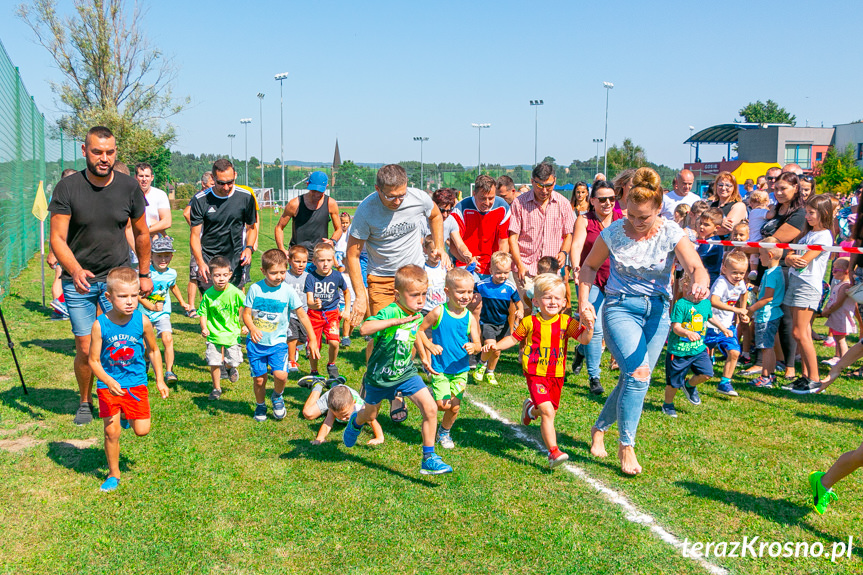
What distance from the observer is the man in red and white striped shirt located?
785 centimetres

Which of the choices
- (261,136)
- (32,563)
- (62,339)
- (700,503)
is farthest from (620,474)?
(261,136)

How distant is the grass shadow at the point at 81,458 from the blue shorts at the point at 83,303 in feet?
3.16

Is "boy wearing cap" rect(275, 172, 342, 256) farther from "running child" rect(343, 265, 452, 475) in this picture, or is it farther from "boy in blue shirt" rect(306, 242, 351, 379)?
"running child" rect(343, 265, 452, 475)

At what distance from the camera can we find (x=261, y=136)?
196ft

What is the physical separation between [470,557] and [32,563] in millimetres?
2459

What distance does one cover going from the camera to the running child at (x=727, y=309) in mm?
7211

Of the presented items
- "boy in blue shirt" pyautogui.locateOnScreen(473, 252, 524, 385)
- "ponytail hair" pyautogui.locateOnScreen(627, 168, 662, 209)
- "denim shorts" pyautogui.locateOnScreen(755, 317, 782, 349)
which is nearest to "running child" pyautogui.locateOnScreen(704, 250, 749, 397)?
"denim shorts" pyautogui.locateOnScreen(755, 317, 782, 349)

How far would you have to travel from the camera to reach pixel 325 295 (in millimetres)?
7727

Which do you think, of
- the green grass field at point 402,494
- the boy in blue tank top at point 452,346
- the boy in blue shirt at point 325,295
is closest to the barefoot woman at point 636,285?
the green grass field at point 402,494

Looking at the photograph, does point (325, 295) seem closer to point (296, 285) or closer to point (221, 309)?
point (296, 285)

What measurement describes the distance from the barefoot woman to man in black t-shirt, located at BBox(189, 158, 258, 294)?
4.22 meters

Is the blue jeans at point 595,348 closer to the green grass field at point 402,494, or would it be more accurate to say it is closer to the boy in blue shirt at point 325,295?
the green grass field at point 402,494

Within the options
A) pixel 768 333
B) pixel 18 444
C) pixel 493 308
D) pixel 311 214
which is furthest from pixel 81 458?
pixel 768 333

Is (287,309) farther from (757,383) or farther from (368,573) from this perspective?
(757,383)
